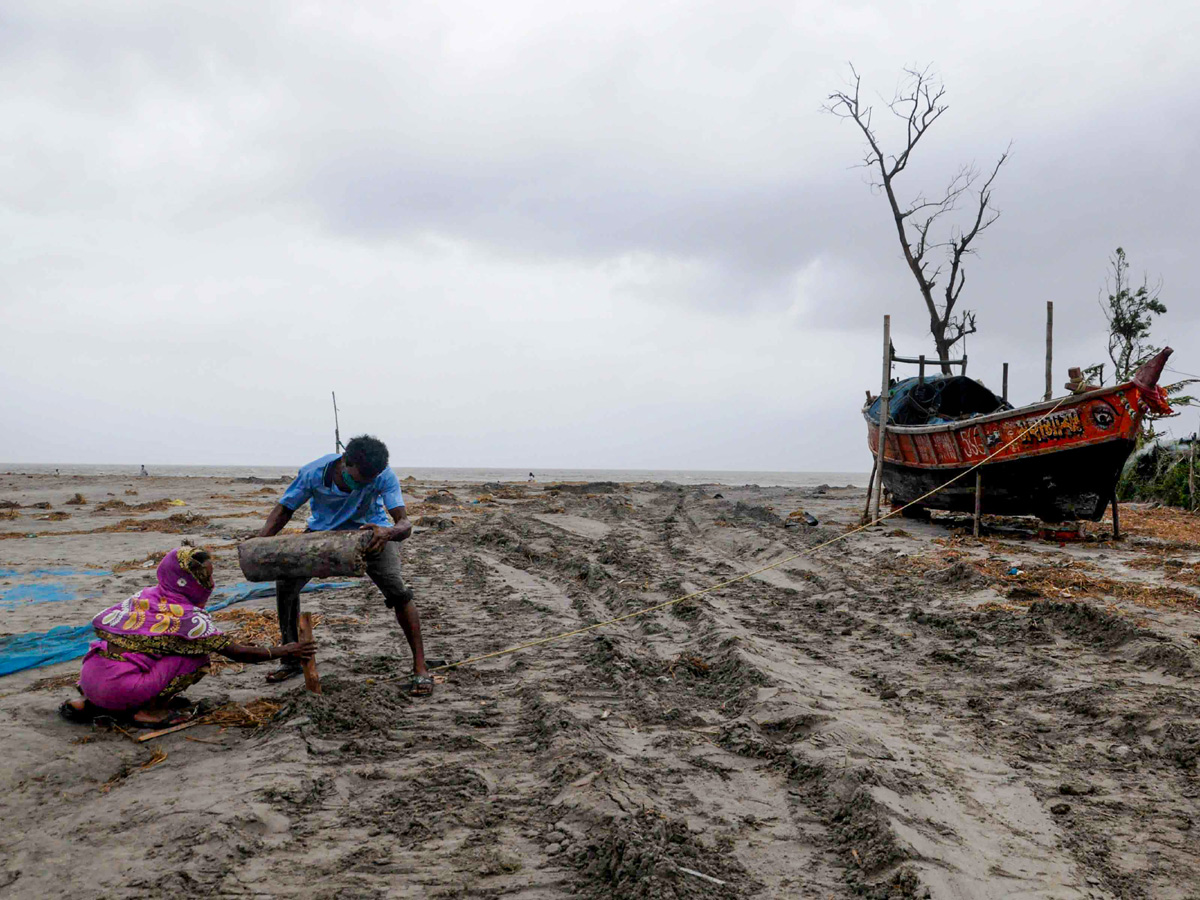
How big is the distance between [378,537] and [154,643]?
4.17ft

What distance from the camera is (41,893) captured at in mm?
2520

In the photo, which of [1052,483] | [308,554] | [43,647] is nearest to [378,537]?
[308,554]

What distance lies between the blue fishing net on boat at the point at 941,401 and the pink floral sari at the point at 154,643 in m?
12.6

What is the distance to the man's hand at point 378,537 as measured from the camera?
444 centimetres

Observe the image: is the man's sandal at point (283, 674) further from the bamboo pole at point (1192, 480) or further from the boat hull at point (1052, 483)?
the bamboo pole at point (1192, 480)

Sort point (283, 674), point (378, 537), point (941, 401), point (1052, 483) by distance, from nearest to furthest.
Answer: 1. point (378, 537)
2. point (283, 674)
3. point (1052, 483)
4. point (941, 401)

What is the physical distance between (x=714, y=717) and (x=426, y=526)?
1059cm

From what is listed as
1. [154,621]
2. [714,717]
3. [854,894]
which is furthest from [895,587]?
[154,621]

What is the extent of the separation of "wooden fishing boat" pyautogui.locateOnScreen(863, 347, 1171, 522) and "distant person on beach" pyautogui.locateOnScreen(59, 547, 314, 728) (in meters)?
10.3

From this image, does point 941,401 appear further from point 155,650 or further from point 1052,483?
point 155,650

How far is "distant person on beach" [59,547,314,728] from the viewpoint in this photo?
12.9 feet

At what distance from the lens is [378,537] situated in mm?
4465

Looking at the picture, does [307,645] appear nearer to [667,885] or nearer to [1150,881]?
[667,885]

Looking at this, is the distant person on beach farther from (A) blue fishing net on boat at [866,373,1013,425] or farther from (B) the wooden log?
(A) blue fishing net on boat at [866,373,1013,425]
